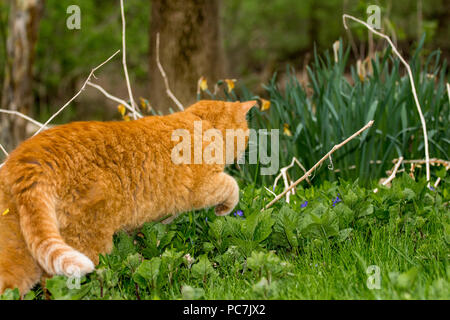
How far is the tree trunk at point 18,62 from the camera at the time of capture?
6.76 m

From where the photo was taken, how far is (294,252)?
2.38 meters

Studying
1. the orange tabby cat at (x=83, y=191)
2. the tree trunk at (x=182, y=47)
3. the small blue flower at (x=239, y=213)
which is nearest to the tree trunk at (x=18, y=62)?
the tree trunk at (x=182, y=47)

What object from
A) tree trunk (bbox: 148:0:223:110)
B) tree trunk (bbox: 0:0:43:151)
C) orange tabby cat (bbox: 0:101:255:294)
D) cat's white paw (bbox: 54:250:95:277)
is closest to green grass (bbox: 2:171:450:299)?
orange tabby cat (bbox: 0:101:255:294)

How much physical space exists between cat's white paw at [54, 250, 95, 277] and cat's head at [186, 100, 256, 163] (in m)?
1.26

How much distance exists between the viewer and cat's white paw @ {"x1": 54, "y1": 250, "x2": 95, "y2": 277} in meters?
1.56

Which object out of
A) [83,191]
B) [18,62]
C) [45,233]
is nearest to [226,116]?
[83,191]

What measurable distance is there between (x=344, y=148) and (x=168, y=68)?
2389 mm

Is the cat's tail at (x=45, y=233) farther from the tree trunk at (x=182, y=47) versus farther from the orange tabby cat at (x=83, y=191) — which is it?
the tree trunk at (x=182, y=47)

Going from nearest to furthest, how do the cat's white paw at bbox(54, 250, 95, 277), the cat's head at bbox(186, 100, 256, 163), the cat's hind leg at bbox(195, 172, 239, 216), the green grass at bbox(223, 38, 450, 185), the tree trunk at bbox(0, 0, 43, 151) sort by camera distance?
the cat's white paw at bbox(54, 250, 95, 277) → the cat's hind leg at bbox(195, 172, 239, 216) → the cat's head at bbox(186, 100, 256, 163) → the green grass at bbox(223, 38, 450, 185) → the tree trunk at bbox(0, 0, 43, 151)

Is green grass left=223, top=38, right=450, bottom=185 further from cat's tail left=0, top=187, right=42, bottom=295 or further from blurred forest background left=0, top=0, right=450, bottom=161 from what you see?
cat's tail left=0, top=187, right=42, bottom=295

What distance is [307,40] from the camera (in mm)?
15148

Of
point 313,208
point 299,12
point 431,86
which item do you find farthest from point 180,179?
point 299,12

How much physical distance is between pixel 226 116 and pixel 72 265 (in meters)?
1.40

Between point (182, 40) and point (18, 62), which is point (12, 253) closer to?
point (182, 40)
